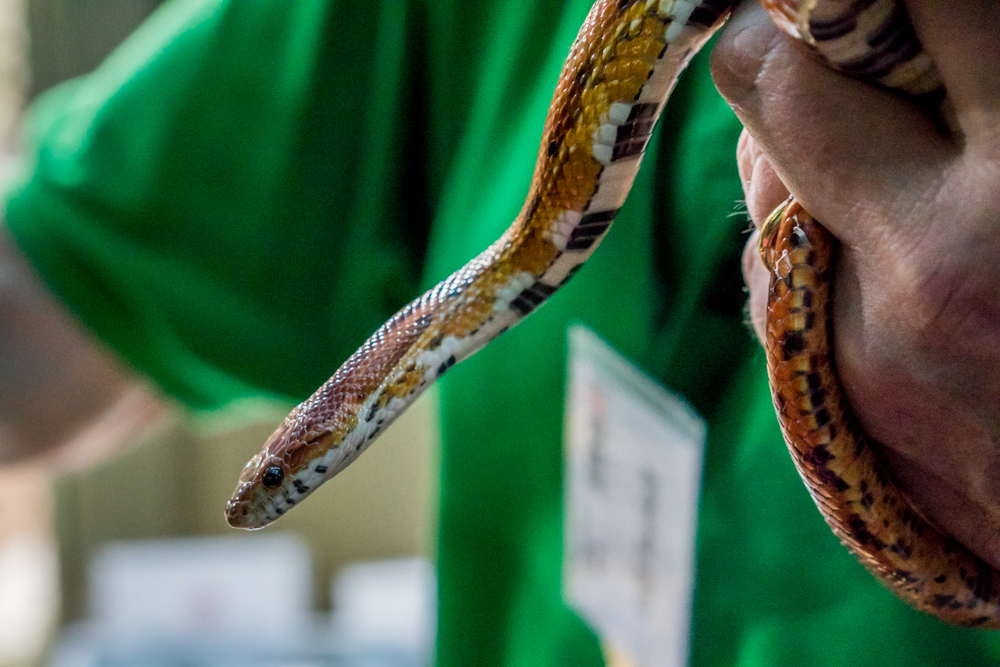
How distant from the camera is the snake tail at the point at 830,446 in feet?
0.74

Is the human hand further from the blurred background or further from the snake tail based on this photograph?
the blurred background

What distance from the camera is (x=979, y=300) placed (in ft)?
0.67

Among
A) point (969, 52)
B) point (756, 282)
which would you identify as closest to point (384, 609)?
point (756, 282)

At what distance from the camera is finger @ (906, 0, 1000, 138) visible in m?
0.19

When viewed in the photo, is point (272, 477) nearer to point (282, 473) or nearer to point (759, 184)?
point (282, 473)

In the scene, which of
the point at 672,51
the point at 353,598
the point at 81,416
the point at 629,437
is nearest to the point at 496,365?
the point at 629,437

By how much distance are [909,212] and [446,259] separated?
0.33m

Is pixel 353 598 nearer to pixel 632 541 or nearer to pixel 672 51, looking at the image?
pixel 632 541

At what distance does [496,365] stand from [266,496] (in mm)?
167

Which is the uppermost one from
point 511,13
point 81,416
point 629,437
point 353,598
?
point 511,13

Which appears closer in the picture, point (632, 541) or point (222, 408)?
point (632, 541)

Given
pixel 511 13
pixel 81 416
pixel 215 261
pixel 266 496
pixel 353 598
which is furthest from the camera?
pixel 353 598

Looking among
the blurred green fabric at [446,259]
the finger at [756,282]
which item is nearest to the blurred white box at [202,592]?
the blurred green fabric at [446,259]

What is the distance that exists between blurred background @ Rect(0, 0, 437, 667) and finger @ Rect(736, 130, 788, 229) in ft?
2.92
